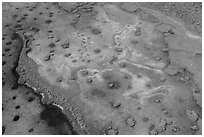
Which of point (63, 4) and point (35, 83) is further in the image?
point (63, 4)

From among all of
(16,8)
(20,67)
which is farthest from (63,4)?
(20,67)

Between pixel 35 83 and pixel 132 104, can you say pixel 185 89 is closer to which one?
pixel 132 104

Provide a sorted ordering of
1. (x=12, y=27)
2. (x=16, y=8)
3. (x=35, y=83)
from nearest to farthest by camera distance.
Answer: (x=35, y=83), (x=12, y=27), (x=16, y=8)

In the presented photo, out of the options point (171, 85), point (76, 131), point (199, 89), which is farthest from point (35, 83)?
point (199, 89)

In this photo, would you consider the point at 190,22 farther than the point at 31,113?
Yes

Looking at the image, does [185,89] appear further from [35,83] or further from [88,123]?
[35,83]

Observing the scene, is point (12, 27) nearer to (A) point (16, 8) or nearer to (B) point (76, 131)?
(A) point (16, 8)

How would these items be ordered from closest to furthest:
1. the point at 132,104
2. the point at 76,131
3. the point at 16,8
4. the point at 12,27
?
the point at 76,131, the point at 132,104, the point at 12,27, the point at 16,8

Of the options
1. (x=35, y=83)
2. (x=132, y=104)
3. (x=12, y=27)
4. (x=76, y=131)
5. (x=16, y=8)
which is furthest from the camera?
(x=16, y=8)
